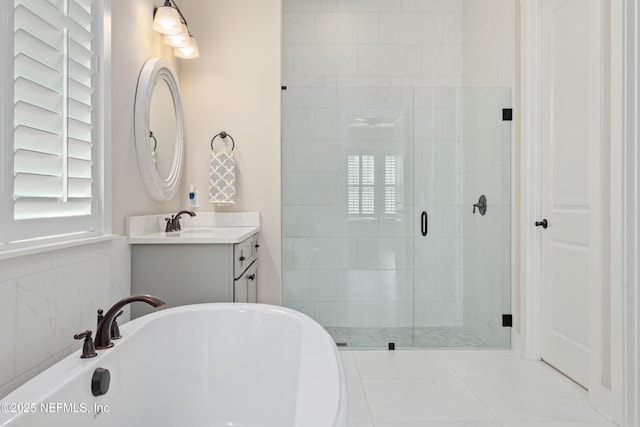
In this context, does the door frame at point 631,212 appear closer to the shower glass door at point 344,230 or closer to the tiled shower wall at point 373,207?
the tiled shower wall at point 373,207

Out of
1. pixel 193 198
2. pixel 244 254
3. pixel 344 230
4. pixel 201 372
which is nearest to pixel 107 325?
pixel 201 372

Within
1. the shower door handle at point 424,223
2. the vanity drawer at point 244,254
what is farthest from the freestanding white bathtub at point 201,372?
the shower door handle at point 424,223

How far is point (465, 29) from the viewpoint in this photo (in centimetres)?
371

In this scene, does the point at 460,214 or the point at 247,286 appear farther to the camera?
the point at 460,214

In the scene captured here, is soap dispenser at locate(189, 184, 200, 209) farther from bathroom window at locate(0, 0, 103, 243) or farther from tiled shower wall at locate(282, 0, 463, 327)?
bathroom window at locate(0, 0, 103, 243)

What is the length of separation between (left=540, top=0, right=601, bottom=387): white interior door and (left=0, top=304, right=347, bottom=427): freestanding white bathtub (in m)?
1.56

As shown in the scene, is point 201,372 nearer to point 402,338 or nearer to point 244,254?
point 244,254

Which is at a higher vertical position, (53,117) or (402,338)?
(53,117)

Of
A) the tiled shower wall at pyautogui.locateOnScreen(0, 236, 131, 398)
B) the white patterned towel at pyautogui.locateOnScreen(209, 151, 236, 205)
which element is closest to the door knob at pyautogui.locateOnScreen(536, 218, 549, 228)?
the white patterned towel at pyautogui.locateOnScreen(209, 151, 236, 205)

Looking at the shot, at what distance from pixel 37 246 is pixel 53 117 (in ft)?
1.47

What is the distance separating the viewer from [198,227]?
10.1 feet

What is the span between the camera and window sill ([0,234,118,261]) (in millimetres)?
1223

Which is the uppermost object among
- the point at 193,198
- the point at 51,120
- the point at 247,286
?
the point at 51,120

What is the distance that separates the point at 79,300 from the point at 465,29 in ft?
11.9
